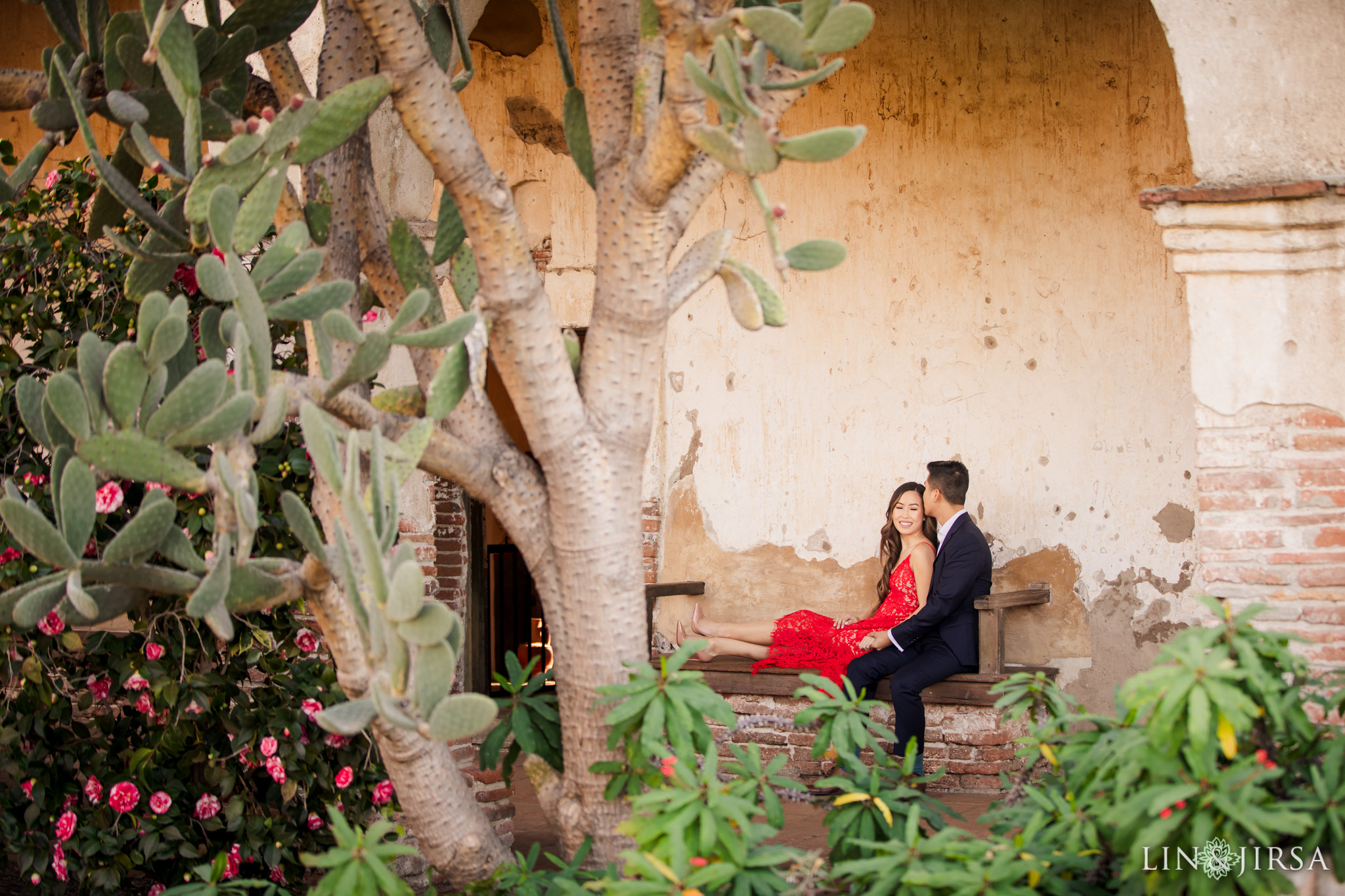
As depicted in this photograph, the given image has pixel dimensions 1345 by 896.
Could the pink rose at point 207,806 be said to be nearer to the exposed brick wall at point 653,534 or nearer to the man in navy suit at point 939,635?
the man in navy suit at point 939,635

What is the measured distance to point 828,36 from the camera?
1.79m

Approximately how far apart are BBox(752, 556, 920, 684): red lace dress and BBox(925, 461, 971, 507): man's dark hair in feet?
1.22

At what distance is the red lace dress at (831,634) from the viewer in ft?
16.9

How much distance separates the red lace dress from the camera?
16.9ft

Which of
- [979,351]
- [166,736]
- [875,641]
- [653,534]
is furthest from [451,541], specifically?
[166,736]

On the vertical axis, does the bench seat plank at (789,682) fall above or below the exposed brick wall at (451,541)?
A: below

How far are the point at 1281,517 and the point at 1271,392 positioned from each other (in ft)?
1.26

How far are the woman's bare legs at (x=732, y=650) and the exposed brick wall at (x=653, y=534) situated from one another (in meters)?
0.60

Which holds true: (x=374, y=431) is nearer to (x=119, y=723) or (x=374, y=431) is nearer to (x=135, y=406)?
(x=135, y=406)

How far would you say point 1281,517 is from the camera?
3334 millimetres

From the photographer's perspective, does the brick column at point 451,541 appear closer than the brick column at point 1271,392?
No

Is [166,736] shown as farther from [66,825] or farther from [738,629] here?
[738,629]

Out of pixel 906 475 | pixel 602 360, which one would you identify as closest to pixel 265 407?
pixel 602 360

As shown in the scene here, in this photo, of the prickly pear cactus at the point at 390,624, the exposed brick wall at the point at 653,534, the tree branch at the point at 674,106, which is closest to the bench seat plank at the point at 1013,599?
the exposed brick wall at the point at 653,534
